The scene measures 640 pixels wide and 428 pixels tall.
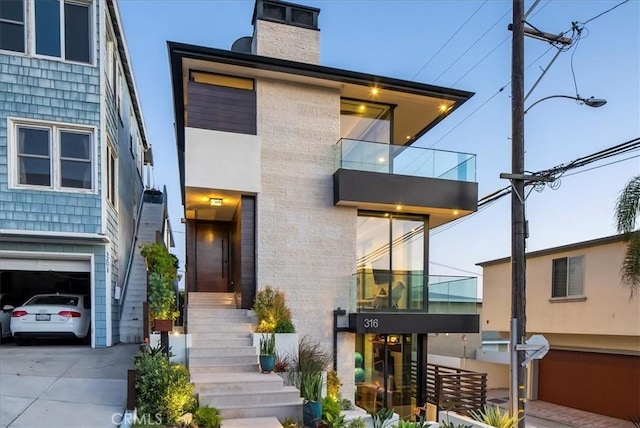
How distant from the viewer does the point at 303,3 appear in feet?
37.7

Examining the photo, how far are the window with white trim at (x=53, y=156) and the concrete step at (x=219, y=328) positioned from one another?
3.99m

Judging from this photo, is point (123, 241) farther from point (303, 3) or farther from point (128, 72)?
point (303, 3)

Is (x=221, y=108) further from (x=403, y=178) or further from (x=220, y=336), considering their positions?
(x=220, y=336)

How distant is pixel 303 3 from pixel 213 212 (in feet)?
21.0

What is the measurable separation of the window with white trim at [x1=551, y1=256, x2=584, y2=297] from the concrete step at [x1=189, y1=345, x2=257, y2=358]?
10723 millimetres

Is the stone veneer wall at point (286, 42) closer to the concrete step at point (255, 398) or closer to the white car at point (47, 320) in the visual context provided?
the white car at point (47, 320)

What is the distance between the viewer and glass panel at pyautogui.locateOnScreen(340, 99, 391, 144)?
1105 cm

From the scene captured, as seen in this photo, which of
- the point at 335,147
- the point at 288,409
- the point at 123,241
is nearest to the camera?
the point at 288,409

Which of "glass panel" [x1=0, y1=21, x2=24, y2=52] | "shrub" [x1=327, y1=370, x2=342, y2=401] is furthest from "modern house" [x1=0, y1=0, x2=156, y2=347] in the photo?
"shrub" [x1=327, y1=370, x2=342, y2=401]

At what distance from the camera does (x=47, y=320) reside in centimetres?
896

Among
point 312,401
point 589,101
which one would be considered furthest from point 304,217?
point 589,101

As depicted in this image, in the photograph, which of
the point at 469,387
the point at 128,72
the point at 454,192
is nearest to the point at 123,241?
the point at 128,72

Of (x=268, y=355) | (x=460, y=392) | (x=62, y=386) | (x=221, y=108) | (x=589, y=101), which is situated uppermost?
(x=221, y=108)

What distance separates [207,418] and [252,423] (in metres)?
0.68
